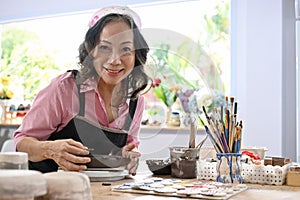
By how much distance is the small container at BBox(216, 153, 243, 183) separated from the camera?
1417 mm

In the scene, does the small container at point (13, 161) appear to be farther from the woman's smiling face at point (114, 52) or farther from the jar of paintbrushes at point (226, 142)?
the woman's smiling face at point (114, 52)

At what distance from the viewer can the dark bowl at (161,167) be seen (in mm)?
1618

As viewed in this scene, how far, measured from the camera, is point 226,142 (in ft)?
4.78

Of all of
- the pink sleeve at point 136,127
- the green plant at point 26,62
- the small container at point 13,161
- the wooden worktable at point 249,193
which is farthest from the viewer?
the green plant at point 26,62

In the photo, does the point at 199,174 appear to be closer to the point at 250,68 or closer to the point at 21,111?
the point at 250,68

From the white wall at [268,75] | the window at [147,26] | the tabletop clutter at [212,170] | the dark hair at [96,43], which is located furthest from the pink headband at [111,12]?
the white wall at [268,75]

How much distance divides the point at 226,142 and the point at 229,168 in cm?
9

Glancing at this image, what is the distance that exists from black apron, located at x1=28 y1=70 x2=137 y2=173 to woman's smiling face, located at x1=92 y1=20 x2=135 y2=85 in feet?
0.45

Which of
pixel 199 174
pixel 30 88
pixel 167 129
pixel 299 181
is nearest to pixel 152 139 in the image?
pixel 167 129

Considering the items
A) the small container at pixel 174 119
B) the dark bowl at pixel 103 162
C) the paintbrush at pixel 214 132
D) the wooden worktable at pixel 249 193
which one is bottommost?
the wooden worktable at pixel 249 193

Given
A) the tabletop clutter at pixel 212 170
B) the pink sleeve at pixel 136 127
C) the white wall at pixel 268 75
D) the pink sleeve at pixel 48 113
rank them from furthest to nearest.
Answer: the white wall at pixel 268 75 → the pink sleeve at pixel 136 127 → the pink sleeve at pixel 48 113 → the tabletop clutter at pixel 212 170

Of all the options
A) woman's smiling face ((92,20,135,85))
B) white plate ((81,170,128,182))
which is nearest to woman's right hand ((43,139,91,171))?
white plate ((81,170,128,182))

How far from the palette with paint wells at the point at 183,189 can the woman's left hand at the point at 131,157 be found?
22cm

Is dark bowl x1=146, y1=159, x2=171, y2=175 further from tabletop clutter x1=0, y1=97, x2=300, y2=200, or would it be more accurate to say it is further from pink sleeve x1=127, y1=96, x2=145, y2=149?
pink sleeve x1=127, y1=96, x2=145, y2=149
